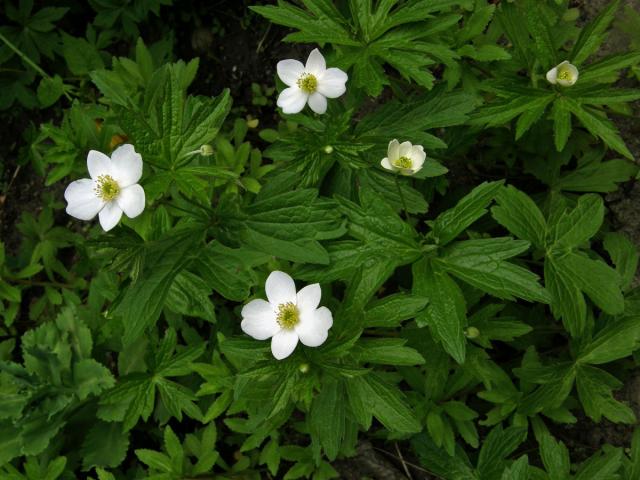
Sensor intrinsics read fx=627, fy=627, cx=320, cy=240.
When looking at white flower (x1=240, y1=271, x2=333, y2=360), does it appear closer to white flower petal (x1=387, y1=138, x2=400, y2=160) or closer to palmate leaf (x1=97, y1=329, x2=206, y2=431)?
white flower petal (x1=387, y1=138, x2=400, y2=160)

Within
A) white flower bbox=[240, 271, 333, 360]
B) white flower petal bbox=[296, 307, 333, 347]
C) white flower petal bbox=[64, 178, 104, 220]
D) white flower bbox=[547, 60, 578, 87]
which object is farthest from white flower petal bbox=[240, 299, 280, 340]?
white flower bbox=[547, 60, 578, 87]

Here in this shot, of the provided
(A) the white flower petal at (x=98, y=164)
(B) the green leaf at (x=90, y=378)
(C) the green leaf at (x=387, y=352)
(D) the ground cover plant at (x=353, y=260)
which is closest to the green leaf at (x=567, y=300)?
(D) the ground cover plant at (x=353, y=260)

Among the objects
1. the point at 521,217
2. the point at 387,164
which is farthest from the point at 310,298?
the point at 521,217

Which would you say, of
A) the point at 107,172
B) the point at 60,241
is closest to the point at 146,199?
the point at 107,172

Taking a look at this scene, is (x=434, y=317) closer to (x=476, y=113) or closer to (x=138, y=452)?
(x=476, y=113)

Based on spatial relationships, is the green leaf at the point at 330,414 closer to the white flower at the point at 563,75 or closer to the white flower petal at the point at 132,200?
the white flower petal at the point at 132,200

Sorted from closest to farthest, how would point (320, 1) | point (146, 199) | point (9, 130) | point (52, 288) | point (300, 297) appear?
1. point (146, 199)
2. point (300, 297)
3. point (320, 1)
4. point (52, 288)
5. point (9, 130)

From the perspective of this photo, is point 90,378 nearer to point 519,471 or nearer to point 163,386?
point 163,386

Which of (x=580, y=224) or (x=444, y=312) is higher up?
(x=580, y=224)
